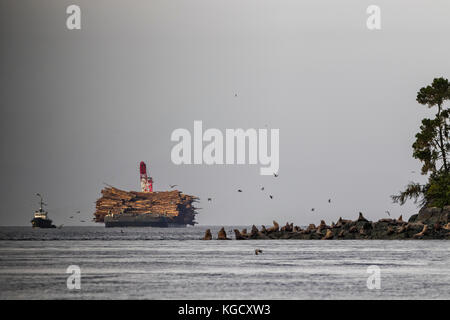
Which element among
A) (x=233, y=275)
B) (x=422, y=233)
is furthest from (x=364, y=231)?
(x=233, y=275)

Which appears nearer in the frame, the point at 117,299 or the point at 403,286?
the point at 117,299

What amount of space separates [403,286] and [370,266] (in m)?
12.5

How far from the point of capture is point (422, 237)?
96.9m

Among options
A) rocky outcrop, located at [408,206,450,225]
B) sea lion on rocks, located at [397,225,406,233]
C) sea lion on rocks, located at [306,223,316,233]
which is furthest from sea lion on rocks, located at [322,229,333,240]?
rocky outcrop, located at [408,206,450,225]

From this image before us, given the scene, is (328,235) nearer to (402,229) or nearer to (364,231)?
(364,231)

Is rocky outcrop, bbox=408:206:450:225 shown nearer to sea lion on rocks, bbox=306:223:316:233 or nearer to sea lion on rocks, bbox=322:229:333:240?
sea lion on rocks, bbox=322:229:333:240

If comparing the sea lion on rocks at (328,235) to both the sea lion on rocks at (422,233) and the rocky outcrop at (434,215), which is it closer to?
the rocky outcrop at (434,215)

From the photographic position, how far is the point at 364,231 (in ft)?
333

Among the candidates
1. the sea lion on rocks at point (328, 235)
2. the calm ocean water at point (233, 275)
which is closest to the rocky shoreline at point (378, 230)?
the sea lion on rocks at point (328, 235)

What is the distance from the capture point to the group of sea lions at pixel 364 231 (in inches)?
3819

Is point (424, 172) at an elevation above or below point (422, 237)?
above

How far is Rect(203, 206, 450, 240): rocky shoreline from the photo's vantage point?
97412mm
